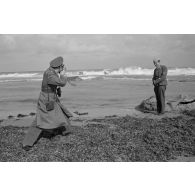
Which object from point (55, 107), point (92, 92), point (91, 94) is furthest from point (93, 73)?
point (55, 107)

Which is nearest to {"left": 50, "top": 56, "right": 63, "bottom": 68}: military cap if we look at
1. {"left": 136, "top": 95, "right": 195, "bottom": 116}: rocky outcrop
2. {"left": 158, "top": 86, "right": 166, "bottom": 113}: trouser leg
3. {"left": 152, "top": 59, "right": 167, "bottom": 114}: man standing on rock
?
{"left": 152, "top": 59, "right": 167, "bottom": 114}: man standing on rock

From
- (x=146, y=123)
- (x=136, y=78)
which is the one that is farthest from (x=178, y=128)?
(x=136, y=78)

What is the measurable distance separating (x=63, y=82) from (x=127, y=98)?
5.54 metres

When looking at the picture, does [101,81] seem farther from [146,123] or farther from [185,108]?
[146,123]

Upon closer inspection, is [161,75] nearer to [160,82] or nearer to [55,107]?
[160,82]

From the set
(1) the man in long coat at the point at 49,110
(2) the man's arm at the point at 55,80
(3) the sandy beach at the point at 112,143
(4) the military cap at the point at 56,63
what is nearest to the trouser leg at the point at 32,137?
(1) the man in long coat at the point at 49,110

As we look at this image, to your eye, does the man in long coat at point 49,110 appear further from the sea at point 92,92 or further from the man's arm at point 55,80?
the sea at point 92,92

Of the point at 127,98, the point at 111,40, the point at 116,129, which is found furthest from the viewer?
the point at 127,98

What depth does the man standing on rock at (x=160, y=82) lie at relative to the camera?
7698 millimetres

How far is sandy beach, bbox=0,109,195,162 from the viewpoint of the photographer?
4820mm

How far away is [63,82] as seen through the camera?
5.14 m

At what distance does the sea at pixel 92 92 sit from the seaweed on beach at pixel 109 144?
7.70ft

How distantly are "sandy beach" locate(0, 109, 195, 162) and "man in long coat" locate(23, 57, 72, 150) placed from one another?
246 mm

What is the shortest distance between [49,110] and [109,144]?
1.32 metres
